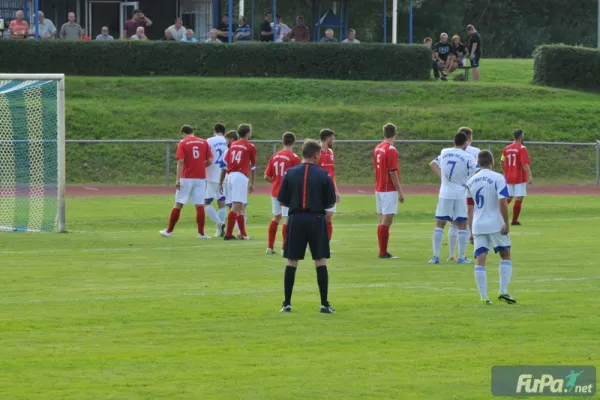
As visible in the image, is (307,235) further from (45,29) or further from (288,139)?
(45,29)

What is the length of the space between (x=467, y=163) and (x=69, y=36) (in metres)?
28.5

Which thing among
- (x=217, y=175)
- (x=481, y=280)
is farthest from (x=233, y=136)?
(x=481, y=280)

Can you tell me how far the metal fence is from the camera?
3681cm

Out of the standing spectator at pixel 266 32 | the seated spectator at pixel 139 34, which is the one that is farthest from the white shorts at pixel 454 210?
the standing spectator at pixel 266 32

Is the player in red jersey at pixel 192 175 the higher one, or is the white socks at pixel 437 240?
the player in red jersey at pixel 192 175

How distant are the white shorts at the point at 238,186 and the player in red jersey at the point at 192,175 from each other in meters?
0.99

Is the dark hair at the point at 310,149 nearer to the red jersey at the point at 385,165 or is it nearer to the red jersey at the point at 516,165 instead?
the red jersey at the point at 385,165

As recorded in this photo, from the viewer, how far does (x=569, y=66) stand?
1898 inches

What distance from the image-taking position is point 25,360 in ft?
37.3

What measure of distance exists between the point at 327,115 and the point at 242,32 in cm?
669

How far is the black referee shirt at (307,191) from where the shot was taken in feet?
45.3

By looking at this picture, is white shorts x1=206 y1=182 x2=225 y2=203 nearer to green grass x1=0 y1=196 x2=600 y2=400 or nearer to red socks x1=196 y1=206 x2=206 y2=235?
red socks x1=196 y1=206 x2=206 y2=235

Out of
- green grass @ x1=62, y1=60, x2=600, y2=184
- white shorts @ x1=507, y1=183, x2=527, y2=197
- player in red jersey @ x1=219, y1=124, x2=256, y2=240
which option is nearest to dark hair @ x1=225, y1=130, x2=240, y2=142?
player in red jersey @ x1=219, y1=124, x2=256, y2=240

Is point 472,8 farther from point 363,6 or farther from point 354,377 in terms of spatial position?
point 354,377
